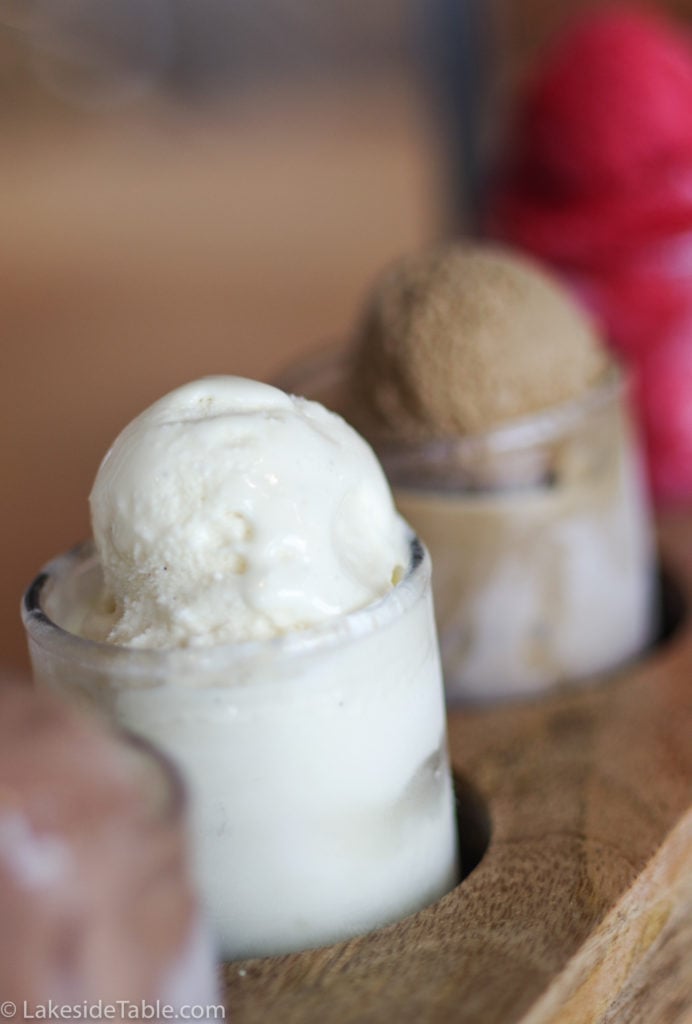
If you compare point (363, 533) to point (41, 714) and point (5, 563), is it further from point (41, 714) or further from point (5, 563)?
point (5, 563)

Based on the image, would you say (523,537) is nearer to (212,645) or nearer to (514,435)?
(514,435)

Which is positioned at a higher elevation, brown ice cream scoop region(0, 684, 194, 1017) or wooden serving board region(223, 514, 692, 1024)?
brown ice cream scoop region(0, 684, 194, 1017)

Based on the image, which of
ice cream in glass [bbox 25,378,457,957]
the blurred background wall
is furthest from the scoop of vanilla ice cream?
the blurred background wall

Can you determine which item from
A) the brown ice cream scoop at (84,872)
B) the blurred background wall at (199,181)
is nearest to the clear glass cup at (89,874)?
the brown ice cream scoop at (84,872)

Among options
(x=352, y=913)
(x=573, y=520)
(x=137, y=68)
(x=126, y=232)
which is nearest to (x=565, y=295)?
(x=573, y=520)

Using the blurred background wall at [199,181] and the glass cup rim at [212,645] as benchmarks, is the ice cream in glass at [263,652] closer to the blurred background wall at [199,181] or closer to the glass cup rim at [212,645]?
the glass cup rim at [212,645]

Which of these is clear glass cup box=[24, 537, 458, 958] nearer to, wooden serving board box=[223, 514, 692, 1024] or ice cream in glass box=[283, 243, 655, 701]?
wooden serving board box=[223, 514, 692, 1024]
